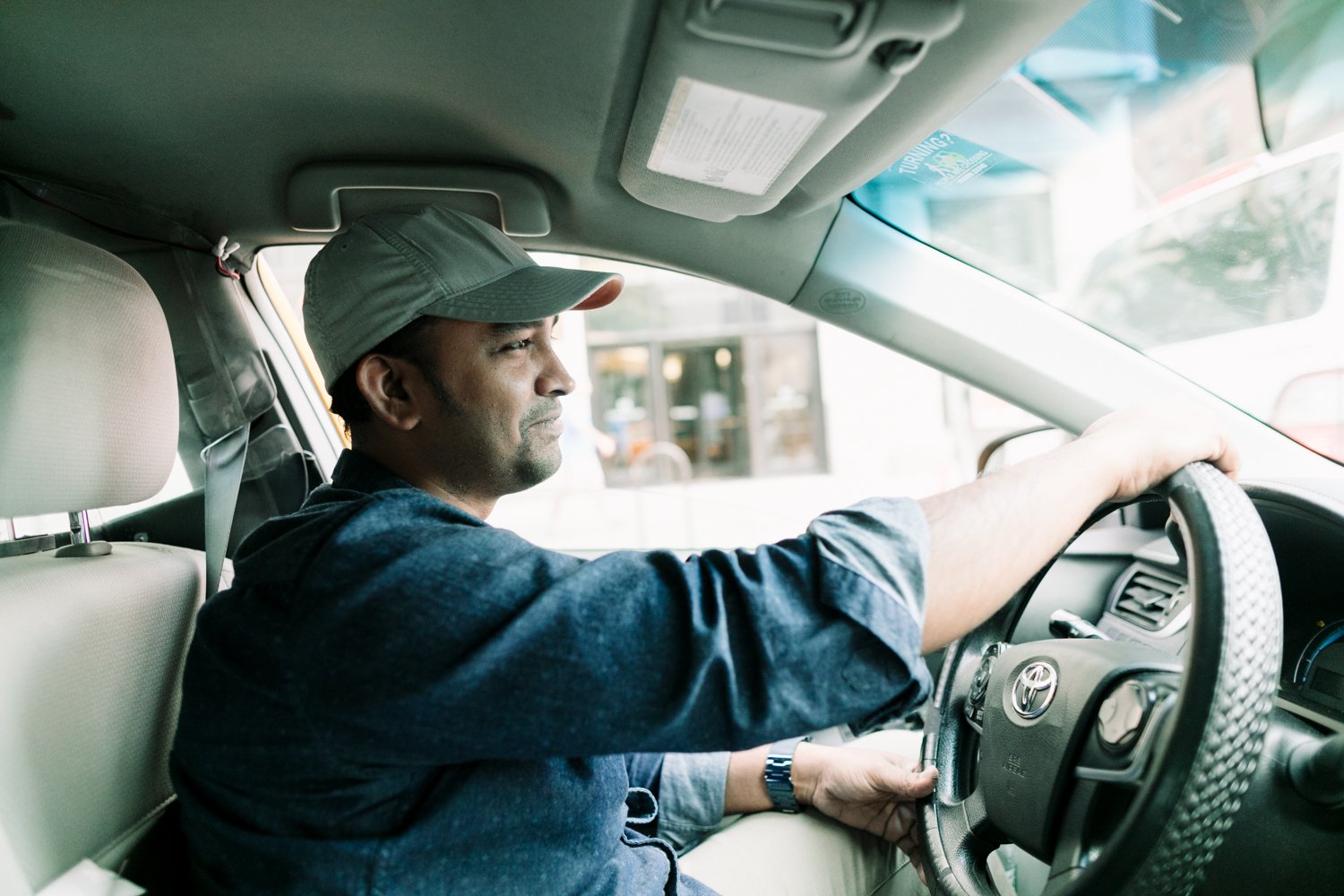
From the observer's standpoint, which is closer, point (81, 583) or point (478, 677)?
point (478, 677)

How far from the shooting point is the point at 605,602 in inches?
33.0

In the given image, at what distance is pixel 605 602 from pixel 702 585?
0.31 ft

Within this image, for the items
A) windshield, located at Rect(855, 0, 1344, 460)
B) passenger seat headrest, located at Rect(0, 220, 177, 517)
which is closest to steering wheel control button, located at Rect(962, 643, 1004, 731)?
windshield, located at Rect(855, 0, 1344, 460)

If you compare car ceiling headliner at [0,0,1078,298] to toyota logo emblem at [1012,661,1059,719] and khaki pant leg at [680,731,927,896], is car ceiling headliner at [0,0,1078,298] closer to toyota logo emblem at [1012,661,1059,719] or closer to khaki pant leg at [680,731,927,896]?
toyota logo emblem at [1012,661,1059,719]

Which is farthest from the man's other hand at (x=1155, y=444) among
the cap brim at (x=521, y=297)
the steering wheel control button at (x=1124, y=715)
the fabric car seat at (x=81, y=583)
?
the fabric car seat at (x=81, y=583)

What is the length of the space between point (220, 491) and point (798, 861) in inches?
49.5

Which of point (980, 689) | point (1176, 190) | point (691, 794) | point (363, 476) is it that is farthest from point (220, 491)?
point (1176, 190)

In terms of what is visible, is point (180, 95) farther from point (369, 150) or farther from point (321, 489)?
point (321, 489)

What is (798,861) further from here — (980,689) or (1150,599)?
(1150,599)

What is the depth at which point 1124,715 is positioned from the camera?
100 centimetres

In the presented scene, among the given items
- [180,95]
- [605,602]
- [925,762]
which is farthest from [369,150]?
[925,762]

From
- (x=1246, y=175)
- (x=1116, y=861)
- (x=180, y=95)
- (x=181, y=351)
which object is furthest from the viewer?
(x=181, y=351)

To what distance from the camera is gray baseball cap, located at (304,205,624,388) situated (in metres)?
1.25

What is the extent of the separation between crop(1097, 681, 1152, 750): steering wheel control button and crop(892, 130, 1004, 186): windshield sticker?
88 centimetres
